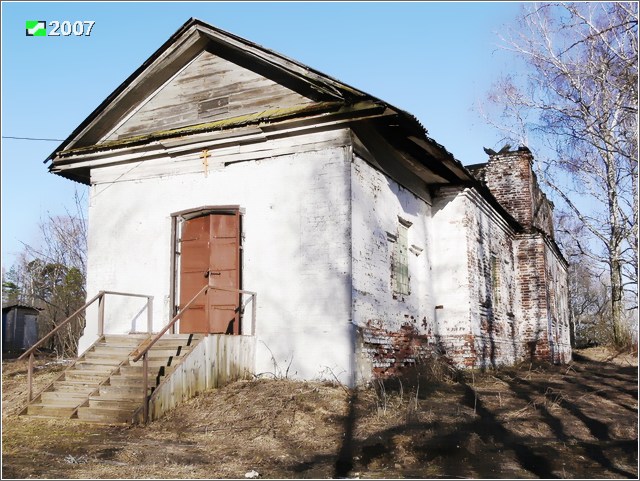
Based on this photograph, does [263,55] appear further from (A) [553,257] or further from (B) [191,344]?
(A) [553,257]

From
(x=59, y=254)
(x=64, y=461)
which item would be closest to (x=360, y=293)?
(x=64, y=461)

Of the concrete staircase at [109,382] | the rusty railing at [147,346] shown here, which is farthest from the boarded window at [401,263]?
the concrete staircase at [109,382]

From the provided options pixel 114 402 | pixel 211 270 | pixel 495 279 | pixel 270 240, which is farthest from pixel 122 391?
pixel 495 279

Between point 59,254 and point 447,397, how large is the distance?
2576 cm

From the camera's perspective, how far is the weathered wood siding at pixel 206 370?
8.80m

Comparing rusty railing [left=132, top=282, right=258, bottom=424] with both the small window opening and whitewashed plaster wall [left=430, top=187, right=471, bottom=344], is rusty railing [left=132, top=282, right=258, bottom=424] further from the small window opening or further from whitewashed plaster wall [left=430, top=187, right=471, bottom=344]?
whitewashed plaster wall [left=430, top=187, right=471, bottom=344]

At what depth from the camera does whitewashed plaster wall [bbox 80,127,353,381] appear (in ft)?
33.4

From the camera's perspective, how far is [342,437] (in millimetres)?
7711

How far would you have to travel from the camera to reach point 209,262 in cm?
1154

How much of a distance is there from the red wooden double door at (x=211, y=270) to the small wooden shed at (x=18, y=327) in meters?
16.4

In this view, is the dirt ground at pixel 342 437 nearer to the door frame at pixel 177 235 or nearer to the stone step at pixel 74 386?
the stone step at pixel 74 386

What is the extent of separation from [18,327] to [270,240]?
18.9m

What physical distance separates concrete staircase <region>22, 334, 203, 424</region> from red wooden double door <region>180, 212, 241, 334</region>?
1.15 m

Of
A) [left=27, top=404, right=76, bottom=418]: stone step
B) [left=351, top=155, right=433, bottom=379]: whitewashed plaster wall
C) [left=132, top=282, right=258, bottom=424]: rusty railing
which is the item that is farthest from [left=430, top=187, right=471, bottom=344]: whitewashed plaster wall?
[left=27, top=404, right=76, bottom=418]: stone step
